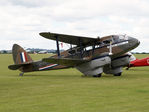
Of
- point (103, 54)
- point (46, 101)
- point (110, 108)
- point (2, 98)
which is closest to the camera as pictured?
point (110, 108)

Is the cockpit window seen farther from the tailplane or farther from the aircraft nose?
the tailplane

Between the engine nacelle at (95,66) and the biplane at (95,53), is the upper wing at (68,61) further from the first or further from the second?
the engine nacelle at (95,66)

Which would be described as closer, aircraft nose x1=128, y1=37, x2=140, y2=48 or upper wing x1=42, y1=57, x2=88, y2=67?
aircraft nose x1=128, y1=37, x2=140, y2=48

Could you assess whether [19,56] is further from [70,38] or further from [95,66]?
[95,66]

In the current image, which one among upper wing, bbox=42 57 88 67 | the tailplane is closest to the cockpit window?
upper wing, bbox=42 57 88 67

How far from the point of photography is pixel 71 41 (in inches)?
719

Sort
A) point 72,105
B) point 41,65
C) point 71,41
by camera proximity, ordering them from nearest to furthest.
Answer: point 72,105
point 71,41
point 41,65

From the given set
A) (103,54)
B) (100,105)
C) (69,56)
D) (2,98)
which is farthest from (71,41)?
(100,105)

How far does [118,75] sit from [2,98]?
36.7 ft

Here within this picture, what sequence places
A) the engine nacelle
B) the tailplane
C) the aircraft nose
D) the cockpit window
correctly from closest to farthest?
the aircraft nose
the engine nacelle
the cockpit window
the tailplane

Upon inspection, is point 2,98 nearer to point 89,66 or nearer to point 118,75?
point 89,66

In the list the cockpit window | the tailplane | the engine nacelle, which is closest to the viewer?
the engine nacelle

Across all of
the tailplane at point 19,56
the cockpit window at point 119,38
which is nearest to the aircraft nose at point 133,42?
the cockpit window at point 119,38

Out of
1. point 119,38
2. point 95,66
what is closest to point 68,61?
point 95,66
